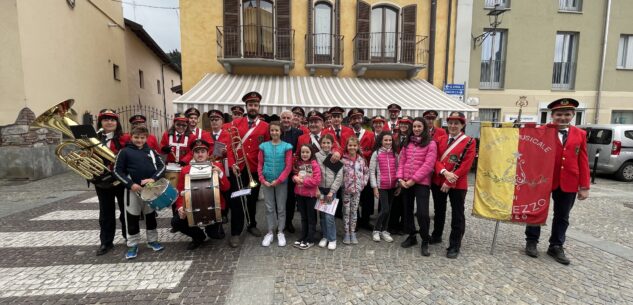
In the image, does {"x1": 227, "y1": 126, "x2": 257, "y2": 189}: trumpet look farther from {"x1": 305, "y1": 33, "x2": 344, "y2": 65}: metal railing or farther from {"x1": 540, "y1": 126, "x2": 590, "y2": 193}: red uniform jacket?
{"x1": 305, "y1": 33, "x2": 344, "y2": 65}: metal railing

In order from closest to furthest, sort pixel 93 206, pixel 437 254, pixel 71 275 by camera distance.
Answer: pixel 71 275, pixel 437 254, pixel 93 206

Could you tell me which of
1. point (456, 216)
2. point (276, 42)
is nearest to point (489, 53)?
point (276, 42)

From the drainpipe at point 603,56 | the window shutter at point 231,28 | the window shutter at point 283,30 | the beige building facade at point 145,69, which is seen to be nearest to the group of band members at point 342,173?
the window shutter at point 231,28

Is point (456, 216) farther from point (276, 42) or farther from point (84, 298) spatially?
point (276, 42)

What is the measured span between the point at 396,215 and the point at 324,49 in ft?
27.9

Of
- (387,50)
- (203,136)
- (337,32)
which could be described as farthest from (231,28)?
(203,136)

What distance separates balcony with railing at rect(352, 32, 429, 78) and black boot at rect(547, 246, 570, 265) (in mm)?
8851

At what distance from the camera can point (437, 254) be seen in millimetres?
4109

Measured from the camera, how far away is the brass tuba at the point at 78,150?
3.57m

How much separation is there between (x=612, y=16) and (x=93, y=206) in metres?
20.4

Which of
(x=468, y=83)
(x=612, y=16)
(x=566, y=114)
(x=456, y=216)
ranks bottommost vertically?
(x=456, y=216)

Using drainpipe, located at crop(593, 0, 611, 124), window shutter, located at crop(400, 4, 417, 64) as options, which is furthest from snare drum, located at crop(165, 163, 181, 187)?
drainpipe, located at crop(593, 0, 611, 124)

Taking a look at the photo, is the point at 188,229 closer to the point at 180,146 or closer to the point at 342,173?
the point at 180,146

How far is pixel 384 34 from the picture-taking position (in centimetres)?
1174
